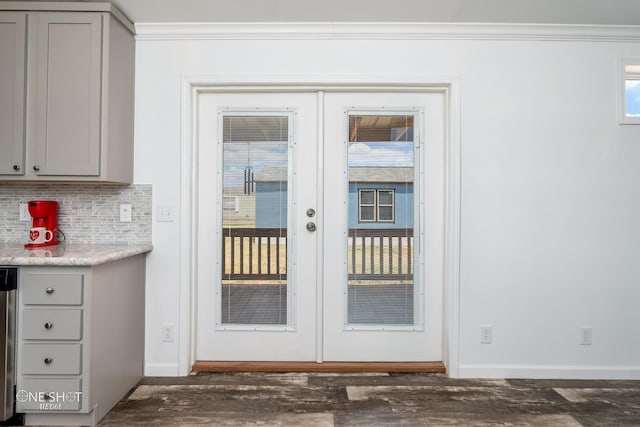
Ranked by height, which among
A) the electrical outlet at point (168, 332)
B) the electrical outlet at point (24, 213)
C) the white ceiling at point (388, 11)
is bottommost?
the electrical outlet at point (168, 332)

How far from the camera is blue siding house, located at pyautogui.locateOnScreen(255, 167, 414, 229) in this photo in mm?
2773

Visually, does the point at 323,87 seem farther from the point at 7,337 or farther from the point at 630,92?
the point at 7,337

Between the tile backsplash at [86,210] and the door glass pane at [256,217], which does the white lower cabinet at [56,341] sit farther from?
the door glass pane at [256,217]

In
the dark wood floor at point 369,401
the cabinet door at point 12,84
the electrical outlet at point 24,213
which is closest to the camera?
the dark wood floor at point 369,401

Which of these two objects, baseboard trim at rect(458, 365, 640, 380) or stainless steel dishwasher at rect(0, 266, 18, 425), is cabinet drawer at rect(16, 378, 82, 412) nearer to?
stainless steel dishwasher at rect(0, 266, 18, 425)

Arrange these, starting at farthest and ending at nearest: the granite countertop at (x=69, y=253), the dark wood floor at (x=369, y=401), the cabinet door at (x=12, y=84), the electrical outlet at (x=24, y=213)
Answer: the electrical outlet at (x=24, y=213)
the cabinet door at (x=12, y=84)
the dark wood floor at (x=369, y=401)
the granite countertop at (x=69, y=253)

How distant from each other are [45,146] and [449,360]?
112 inches

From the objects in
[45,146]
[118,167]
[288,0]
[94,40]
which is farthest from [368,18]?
[45,146]

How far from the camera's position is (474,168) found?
8.73ft

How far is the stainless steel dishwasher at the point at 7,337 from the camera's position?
197cm

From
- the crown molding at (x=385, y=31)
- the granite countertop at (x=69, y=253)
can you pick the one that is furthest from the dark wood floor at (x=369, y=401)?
the crown molding at (x=385, y=31)

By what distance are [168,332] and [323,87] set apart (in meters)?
1.96

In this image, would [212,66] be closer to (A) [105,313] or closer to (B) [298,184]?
(B) [298,184]

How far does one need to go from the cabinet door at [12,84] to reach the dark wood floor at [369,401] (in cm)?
163
